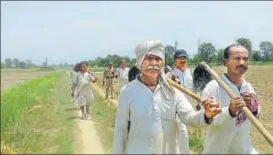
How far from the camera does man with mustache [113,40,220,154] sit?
3.15 m

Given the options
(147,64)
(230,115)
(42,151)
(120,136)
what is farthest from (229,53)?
(42,151)

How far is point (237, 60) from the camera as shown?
3691 mm

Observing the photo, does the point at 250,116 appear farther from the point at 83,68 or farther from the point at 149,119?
the point at 83,68

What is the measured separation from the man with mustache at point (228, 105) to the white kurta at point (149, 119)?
1.19 ft

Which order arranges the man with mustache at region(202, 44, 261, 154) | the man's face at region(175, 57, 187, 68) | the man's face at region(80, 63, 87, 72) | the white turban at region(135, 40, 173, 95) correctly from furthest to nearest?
the man's face at region(80, 63, 87, 72)
the man's face at region(175, 57, 187, 68)
the man with mustache at region(202, 44, 261, 154)
the white turban at region(135, 40, 173, 95)

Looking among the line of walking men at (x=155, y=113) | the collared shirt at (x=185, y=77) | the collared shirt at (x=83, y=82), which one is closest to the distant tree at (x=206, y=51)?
the collared shirt at (x=185, y=77)

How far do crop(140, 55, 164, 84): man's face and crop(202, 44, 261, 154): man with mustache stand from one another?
621 millimetres

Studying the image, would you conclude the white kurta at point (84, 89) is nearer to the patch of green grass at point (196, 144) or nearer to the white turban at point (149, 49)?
the patch of green grass at point (196, 144)

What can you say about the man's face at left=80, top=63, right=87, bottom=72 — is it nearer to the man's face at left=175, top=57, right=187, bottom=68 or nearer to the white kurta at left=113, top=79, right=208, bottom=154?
the man's face at left=175, top=57, right=187, bottom=68

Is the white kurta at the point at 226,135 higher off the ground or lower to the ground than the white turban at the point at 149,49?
lower

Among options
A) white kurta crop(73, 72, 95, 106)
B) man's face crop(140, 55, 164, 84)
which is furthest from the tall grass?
man's face crop(140, 55, 164, 84)

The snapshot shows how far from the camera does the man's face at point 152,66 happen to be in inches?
125

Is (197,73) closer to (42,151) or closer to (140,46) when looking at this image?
(140,46)

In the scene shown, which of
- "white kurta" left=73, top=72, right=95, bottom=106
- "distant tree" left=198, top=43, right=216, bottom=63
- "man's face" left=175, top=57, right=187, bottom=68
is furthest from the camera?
"white kurta" left=73, top=72, right=95, bottom=106
